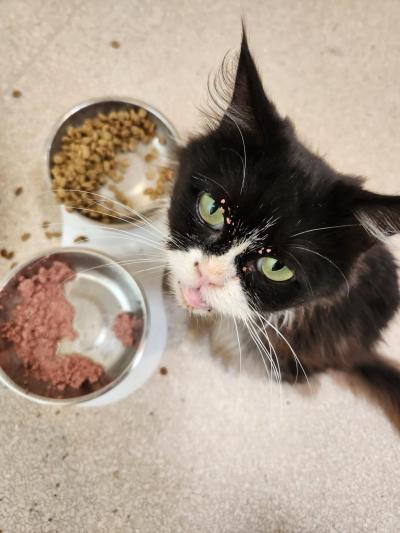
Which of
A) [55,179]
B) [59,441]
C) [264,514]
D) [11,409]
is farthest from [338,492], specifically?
[55,179]

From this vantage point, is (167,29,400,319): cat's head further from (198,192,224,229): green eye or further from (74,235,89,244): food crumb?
(74,235,89,244): food crumb

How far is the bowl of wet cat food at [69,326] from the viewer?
1098 millimetres

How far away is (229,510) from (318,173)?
0.88 metres

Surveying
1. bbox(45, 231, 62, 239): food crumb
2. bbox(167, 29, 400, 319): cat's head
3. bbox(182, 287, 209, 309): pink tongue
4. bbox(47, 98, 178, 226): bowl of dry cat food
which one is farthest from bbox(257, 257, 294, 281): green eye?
bbox(45, 231, 62, 239): food crumb

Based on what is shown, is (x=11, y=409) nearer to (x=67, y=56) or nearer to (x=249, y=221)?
(x=249, y=221)

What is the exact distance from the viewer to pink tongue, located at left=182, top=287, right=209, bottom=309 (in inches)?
32.9

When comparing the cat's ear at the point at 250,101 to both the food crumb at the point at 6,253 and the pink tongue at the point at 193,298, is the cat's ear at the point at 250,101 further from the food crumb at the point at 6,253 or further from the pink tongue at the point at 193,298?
the food crumb at the point at 6,253

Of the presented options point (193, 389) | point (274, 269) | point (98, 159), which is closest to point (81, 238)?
point (98, 159)

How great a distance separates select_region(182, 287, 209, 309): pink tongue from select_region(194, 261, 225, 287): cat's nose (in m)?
0.04

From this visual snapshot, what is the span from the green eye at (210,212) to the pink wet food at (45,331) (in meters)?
0.48

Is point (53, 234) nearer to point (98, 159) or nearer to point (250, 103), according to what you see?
point (98, 159)

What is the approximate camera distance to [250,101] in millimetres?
729

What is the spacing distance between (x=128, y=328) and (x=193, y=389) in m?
0.25

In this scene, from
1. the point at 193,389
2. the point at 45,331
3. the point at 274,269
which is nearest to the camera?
the point at 274,269
